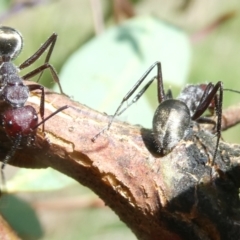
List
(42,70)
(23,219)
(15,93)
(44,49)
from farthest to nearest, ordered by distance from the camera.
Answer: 1. (23,219)
2. (44,49)
3. (42,70)
4. (15,93)

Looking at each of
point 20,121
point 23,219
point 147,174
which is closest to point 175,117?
point 147,174

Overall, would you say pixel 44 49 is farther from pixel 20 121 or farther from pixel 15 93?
pixel 20 121

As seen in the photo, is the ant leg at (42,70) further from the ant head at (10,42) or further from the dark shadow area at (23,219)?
the dark shadow area at (23,219)

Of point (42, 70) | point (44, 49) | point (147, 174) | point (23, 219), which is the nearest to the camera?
point (147, 174)

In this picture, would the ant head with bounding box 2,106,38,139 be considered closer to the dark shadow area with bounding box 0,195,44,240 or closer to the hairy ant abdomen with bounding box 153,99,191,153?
the hairy ant abdomen with bounding box 153,99,191,153

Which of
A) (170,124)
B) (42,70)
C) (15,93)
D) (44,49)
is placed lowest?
(170,124)

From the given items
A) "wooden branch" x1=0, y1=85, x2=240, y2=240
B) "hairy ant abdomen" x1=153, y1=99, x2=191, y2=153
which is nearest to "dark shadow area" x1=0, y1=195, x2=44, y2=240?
"hairy ant abdomen" x1=153, y1=99, x2=191, y2=153
